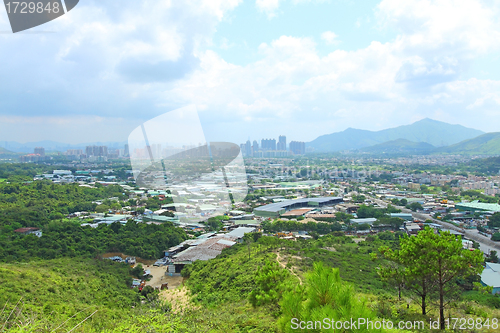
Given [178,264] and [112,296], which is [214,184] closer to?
[112,296]

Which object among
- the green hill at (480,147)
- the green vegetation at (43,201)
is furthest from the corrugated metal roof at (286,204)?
the green hill at (480,147)

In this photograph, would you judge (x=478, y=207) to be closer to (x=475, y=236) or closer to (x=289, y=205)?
(x=475, y=236)

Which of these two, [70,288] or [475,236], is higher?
[70,288]

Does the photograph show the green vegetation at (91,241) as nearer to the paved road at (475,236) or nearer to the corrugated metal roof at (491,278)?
the corrugated metal roof at (491,278)

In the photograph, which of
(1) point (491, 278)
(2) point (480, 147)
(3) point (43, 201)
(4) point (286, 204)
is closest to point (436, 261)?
(1) point (491, 278)

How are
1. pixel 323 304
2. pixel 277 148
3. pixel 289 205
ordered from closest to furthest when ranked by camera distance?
1. pixel 323 304
2. pixel 289 205
3. pixel 277 148

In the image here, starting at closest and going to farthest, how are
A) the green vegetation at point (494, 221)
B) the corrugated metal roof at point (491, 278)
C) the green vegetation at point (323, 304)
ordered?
the green vegetation at point (323, 304) → the corrugated metal roof at point (491, 278) → the green vegetation at point (494, 221)

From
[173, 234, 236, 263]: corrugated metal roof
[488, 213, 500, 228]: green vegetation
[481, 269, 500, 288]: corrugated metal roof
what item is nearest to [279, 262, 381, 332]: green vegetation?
[173, 234, 236, 263]: corrugated metal roof
